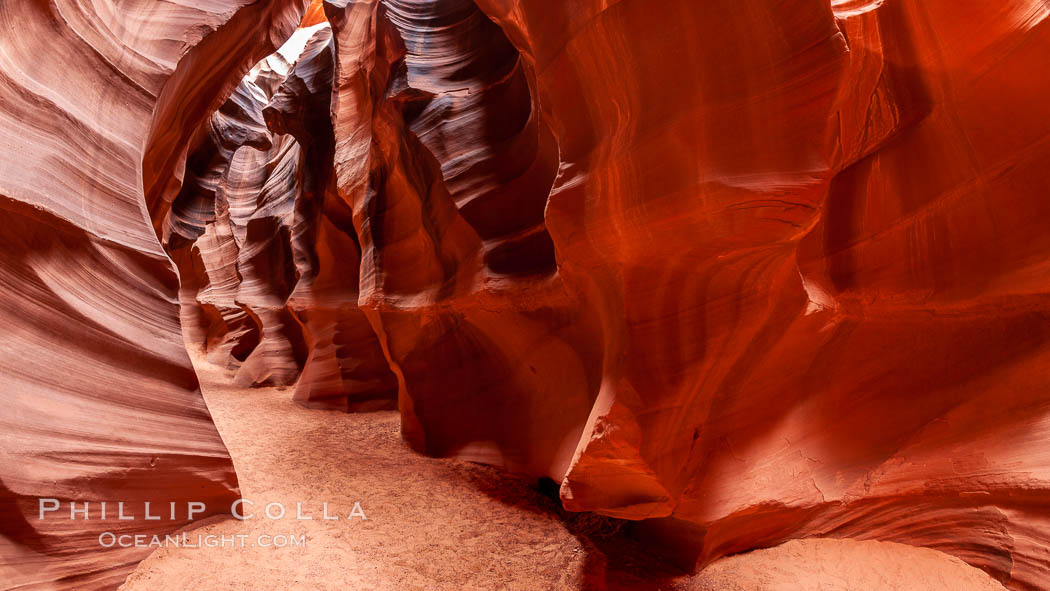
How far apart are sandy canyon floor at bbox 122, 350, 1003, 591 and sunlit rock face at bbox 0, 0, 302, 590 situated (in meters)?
0.36

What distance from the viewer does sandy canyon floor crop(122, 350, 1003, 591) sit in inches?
106

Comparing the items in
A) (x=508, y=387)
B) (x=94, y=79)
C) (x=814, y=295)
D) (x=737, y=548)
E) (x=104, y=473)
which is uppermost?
(x=94, y=79)

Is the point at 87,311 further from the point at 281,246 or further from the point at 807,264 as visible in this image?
the point at 281,246

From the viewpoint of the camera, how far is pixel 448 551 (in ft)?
10.7

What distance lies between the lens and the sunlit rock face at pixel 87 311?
2.32m

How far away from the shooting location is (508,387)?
476 centimetres

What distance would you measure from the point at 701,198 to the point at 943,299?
5.61 feet

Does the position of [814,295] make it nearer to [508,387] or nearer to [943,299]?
[943,299]

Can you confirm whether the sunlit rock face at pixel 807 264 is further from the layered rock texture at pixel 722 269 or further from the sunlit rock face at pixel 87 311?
the sunlit rock face at pixel 87 311

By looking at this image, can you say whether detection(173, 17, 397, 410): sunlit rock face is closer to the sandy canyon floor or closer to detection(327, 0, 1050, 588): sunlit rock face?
the sandy canyon floor

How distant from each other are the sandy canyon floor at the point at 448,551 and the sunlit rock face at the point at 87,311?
1.18 feet

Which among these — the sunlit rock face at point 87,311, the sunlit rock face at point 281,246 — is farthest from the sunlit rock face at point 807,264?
A: the sunlit rock face at point 281,246

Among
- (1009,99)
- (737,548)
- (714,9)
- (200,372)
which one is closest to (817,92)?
(714,9)

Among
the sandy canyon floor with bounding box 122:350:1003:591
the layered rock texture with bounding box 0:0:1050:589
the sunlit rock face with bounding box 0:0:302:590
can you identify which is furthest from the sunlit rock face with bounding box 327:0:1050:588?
the sunlit rock face with bounding box 0:0:302:590
